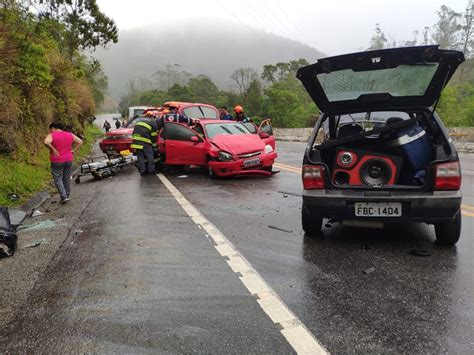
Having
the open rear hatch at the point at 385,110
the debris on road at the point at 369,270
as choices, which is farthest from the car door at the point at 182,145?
the debris on road at the point at 369,270

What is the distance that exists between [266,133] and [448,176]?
8719 mm

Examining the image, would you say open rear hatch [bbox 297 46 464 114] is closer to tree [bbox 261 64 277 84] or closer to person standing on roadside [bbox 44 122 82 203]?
person standing on roadside [bbox 44 122 82 203]

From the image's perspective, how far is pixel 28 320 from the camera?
303 cm

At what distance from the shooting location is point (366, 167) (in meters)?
4.63

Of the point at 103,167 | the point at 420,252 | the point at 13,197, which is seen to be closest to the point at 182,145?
the point at 103,167

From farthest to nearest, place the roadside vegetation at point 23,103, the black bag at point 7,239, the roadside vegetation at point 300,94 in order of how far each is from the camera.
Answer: the roadside vegetation at point 300,94
the roadside vegetation at point 23,103
the black bag at point 7,239

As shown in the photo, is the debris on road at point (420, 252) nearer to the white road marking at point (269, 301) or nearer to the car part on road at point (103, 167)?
the white road marking at point (269, 301)

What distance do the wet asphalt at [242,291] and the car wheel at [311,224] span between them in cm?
14

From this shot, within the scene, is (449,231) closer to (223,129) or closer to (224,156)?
(224,156)

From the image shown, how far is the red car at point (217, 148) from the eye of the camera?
9.45 meters

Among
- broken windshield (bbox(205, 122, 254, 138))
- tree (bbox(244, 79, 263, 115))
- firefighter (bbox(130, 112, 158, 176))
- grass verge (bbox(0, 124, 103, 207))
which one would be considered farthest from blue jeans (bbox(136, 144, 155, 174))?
tree (bbox(244, 79, 263, 115))

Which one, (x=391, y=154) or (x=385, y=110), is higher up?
(x=385, y=110)

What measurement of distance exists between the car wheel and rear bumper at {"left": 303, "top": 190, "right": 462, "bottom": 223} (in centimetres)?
25

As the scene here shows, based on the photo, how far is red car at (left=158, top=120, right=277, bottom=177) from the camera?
9.45 metres
